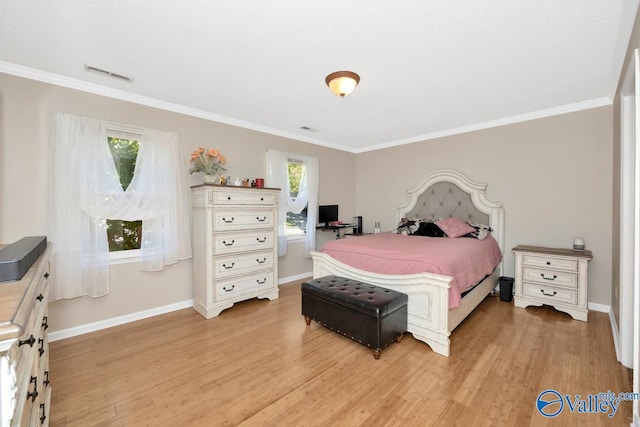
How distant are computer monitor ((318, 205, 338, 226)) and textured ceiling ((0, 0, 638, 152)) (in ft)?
6.65

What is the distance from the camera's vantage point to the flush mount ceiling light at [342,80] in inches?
95.0

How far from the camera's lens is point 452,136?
4.49 m

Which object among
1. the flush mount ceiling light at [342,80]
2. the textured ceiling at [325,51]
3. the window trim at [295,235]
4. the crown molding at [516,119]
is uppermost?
the textured ceiling at [325,51]

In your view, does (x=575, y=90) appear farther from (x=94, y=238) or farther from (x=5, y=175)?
(x=5, y=175)

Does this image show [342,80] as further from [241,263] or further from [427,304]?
[241,263]

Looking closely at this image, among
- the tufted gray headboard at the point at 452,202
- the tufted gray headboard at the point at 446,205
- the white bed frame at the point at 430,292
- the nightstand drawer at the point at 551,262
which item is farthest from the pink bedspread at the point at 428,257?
the tufted gray headboard at the point at 446,205

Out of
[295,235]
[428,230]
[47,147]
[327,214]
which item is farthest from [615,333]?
[47,147]

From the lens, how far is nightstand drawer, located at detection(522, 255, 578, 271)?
3092 mm

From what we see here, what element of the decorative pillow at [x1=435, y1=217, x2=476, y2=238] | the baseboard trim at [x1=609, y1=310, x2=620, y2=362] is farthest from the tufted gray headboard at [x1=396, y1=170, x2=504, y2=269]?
the baseboard trim at [x1=609, y1=310, x2=620, y2=362]

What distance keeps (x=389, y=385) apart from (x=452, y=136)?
154 inches

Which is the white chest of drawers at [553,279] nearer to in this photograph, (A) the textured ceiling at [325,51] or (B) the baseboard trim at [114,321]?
(A) the textured ceiling at [325,51]

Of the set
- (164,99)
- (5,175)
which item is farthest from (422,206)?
(5,175)

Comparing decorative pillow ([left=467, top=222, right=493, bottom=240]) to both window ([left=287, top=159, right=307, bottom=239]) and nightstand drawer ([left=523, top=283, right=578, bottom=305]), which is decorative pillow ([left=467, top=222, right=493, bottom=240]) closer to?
nightstand drawer ([left=523, top=283, right=578, bottom=305])

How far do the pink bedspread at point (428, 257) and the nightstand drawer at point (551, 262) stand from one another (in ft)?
1.30
